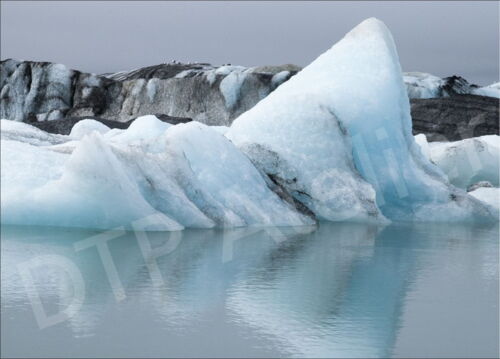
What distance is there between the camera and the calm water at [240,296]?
15.0 ft

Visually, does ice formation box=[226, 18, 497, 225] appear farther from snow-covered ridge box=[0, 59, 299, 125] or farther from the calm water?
snow-covered ridge box=[0, 59, 299, 125]

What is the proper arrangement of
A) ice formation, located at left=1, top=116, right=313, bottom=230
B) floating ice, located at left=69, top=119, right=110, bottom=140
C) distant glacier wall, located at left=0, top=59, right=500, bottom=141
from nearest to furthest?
ice formation, located at left=1, top=116, right=313, bottom=230
floating ice, located at left=69, top=119, right=110, bottom=140
distant glacier wall, located at left=0, top=59, right=500, bottom=141

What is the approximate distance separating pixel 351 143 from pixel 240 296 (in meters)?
6.53

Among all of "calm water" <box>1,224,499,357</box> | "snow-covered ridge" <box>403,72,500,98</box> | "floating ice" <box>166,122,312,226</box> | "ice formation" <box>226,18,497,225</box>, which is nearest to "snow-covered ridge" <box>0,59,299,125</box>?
"snow-covered ridge" <box>403,72,500,98</box>

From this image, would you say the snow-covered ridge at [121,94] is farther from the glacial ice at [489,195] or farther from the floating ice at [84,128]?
the glacial ice at [489,195]

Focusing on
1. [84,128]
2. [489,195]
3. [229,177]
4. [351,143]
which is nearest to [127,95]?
[84,128]

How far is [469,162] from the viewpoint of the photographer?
17.3 m

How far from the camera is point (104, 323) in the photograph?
16.1ft

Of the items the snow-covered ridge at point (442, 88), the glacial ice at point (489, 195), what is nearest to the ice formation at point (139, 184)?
the glacial ice at point (489, 195)

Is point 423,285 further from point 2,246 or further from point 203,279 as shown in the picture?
point 2,246

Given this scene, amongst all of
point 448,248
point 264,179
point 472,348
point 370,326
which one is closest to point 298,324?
point 370,326

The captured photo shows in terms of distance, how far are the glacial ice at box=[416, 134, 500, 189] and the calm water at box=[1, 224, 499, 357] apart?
8152 millimetres

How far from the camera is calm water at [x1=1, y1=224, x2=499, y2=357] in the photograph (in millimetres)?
4578

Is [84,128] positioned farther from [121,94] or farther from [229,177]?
[121,94]
